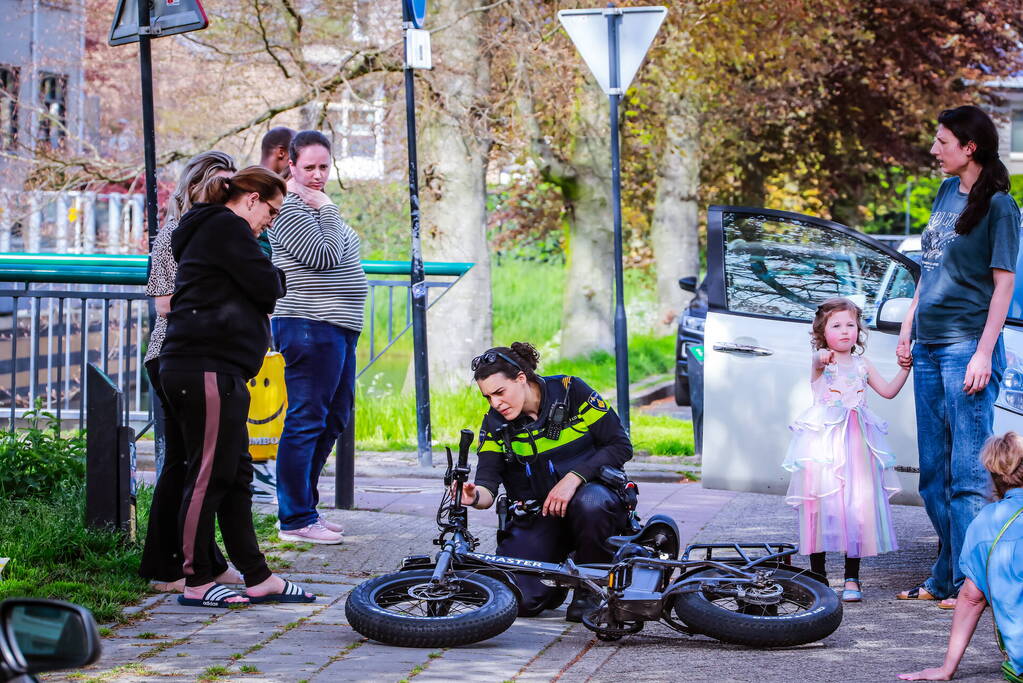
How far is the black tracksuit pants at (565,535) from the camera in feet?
18.8

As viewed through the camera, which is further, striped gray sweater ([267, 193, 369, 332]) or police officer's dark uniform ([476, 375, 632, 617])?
striped gray sweater ([267, 193, 369, 332])

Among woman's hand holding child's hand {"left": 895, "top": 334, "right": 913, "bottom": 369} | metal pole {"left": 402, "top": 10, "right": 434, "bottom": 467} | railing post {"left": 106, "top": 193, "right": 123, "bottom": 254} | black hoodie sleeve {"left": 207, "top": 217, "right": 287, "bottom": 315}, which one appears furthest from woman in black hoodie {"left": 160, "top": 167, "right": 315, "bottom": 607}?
railing post {"left": 106, "top": 193, "right": 123, "bottom": 254}

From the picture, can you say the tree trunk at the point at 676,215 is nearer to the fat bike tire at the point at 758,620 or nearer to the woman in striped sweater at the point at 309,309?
the woman in striped sweater at the point at 309,309

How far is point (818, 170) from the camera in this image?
2866 cm

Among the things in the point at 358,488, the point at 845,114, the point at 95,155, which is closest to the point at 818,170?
the point at 845,114

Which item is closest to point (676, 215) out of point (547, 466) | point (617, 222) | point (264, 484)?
point (617, 222)

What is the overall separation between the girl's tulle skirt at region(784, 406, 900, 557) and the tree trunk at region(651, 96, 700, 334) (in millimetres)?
17797

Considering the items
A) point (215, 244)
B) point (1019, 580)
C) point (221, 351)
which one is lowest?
point (1019, 580)

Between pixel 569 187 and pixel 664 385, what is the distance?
4375mm

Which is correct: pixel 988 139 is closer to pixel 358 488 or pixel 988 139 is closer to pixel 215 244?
pixel 215 244

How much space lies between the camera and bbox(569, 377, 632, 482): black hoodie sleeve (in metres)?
5.89

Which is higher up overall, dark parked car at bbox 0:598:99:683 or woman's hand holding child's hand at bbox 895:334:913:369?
woman's hand holding child's hand at bbox 895:334:913:369

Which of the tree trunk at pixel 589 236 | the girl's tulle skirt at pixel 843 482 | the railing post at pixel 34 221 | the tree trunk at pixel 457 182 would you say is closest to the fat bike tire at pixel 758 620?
the girl's tulle skirt at pixel 843 482

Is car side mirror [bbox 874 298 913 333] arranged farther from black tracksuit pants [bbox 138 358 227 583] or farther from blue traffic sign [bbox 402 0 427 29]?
blue traffic sign [bbox 402 0 427 29]
